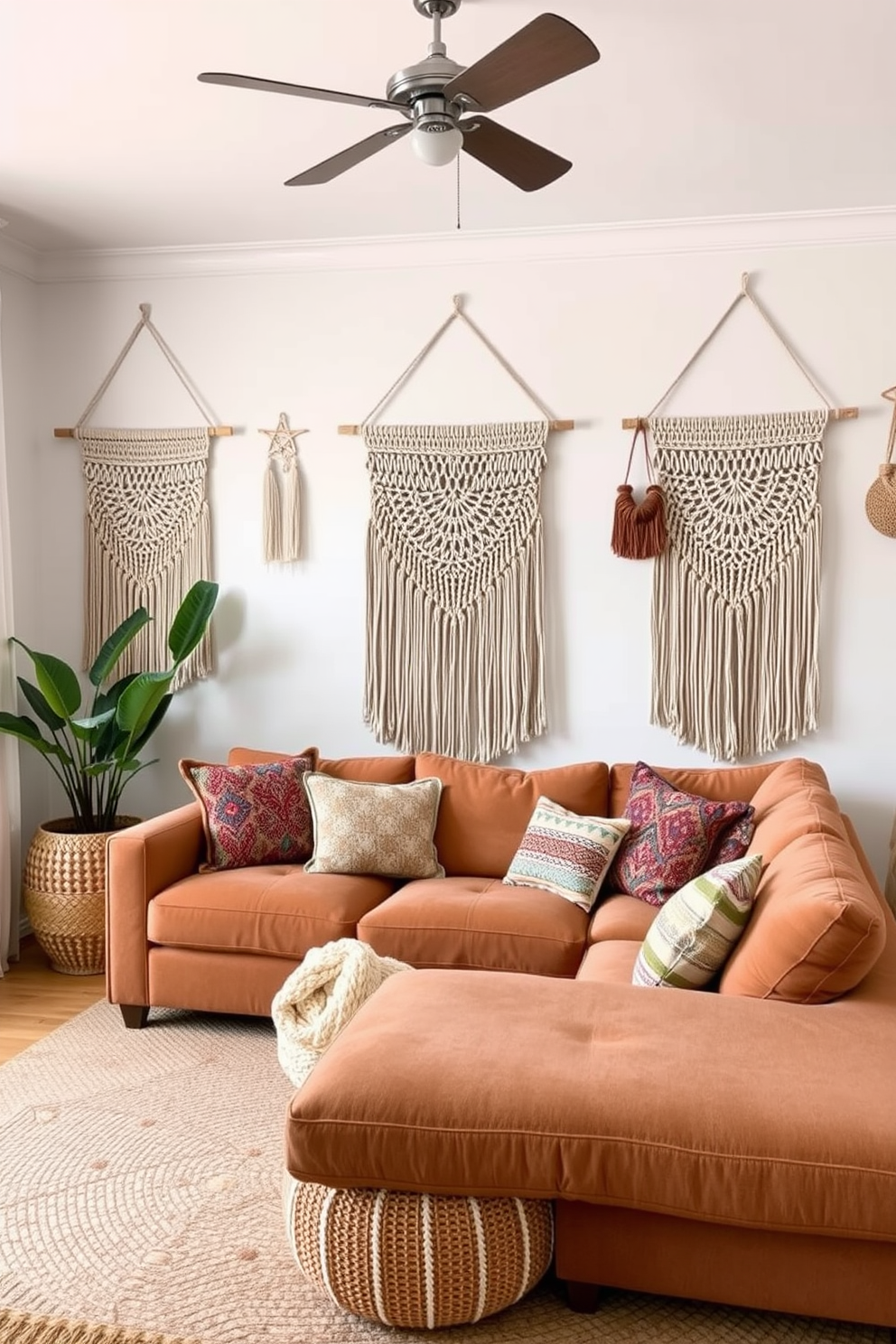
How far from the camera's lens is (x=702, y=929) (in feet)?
8.68

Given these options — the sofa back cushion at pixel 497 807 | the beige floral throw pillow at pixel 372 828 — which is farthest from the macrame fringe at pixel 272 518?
the sofa back cushion at pixel 497 807

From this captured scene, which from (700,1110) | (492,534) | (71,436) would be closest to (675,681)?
(492,534)

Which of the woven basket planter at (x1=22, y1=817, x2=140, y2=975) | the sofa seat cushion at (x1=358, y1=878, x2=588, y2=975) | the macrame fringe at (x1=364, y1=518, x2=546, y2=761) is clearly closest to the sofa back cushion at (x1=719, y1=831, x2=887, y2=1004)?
the sofa seat cushion at (x1=358, y1=878, x2=588, y2=975)

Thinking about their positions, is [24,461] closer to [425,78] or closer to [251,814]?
[251,814]

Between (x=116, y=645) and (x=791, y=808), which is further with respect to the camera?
(x=116, y=645)

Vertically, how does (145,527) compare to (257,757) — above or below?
above

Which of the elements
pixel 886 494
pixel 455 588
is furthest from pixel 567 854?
pixel 886 494

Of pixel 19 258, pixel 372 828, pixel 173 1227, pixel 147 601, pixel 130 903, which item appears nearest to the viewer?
pixel 173 1227

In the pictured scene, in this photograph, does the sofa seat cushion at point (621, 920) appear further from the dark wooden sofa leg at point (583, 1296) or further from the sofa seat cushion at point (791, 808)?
the dark wooden sofa leg at point (583, 1296)

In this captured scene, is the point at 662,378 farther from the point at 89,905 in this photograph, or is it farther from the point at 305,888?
the point at 89,905

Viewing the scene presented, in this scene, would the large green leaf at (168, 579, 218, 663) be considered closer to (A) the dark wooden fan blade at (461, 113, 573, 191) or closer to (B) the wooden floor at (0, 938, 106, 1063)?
(B) the wooden floor at (0, 938, 106, 1063)

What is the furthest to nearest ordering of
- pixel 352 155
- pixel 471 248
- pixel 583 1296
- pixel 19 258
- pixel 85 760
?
pixel 19 258 → pixel 85 760 → pixel 471 248 → pixel 352 155 → pixel 583 1296

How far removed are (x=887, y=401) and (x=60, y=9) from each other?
289cm

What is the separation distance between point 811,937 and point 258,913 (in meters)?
1.78
